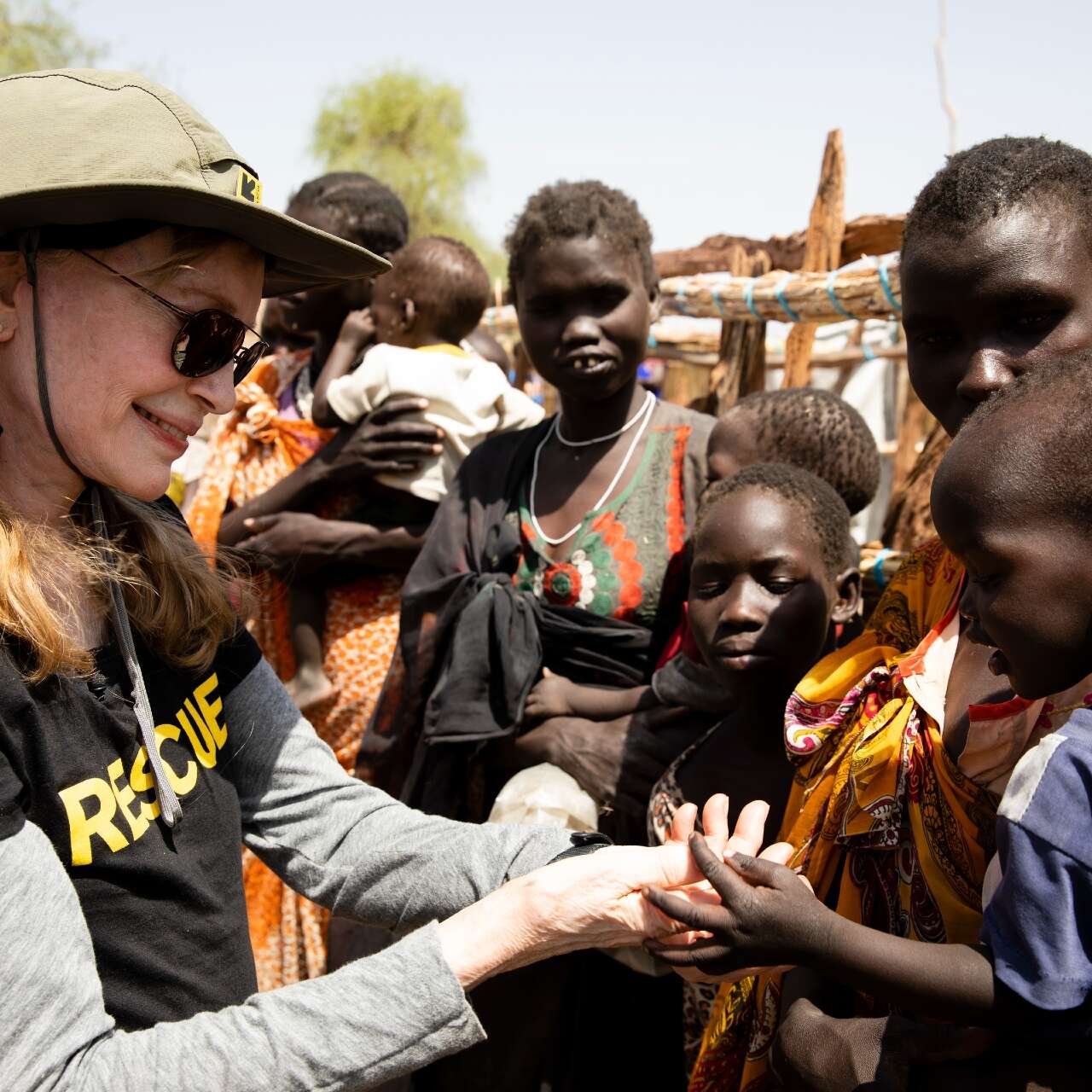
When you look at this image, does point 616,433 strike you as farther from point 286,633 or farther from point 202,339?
point 202,339

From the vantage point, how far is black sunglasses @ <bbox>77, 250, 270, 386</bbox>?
1.79 m

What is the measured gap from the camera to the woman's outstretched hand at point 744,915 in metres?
1.66

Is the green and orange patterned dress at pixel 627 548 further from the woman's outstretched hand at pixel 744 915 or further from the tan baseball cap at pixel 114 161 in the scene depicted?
the tan baseball cap at pixel 114 161

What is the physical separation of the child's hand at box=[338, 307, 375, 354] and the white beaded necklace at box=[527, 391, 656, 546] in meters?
1.17

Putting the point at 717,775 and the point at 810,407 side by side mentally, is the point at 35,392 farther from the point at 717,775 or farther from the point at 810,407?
the point at 810,407

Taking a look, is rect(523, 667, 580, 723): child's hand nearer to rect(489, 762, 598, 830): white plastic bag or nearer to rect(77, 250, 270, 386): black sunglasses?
rect(489, 762, 598, 830): white plastic bag

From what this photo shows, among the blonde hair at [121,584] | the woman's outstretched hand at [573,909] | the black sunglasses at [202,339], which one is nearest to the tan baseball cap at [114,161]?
the black sunglasses at [202,339]

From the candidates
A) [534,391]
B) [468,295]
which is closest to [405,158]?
[534,391]

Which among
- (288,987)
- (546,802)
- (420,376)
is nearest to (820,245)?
(420,376)

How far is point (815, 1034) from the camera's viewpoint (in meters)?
1.81

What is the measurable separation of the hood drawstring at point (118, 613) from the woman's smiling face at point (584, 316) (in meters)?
1.70

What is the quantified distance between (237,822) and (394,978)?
46 cm

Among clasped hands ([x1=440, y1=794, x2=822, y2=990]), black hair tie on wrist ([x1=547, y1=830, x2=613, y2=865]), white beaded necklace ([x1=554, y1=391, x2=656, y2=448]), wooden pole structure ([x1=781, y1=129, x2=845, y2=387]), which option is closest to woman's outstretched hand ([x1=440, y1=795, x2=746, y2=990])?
clasped hands ([x1=440, y1=794, x2=822, y2=990])

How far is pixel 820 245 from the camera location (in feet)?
16.1
